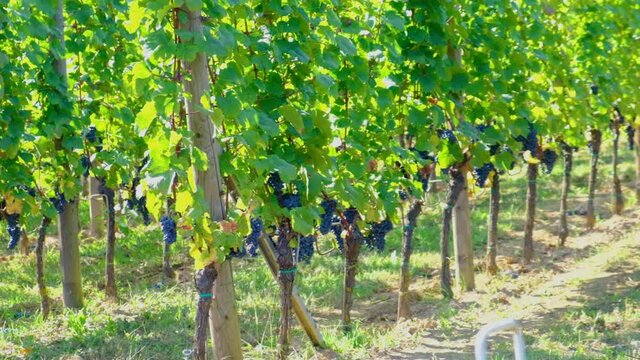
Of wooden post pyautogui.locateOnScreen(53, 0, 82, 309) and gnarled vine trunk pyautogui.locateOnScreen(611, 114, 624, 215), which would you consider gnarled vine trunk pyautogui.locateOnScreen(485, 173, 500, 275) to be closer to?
gnarled vine trunk pyautogui.locateOnScreen(611, 114, 624, 215)

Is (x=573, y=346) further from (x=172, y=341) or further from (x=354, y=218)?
(x=172, y=341)

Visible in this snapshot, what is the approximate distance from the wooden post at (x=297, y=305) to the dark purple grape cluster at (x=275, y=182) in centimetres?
52

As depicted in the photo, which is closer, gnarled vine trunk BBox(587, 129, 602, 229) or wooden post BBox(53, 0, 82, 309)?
wooden post BBox(53, 0, 82, 309)

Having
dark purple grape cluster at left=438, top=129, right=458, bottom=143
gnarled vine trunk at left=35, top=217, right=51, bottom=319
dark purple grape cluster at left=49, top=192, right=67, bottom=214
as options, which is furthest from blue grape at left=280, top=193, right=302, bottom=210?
gnarled vine trunk at left=35, top=217, right=51, bottom=319

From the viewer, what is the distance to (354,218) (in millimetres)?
6230

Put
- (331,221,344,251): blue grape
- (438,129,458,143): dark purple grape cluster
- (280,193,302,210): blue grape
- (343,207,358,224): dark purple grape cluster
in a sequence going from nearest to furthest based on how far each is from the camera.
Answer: (280,193,302,210): blue grape → (343,207,358,224): dark purple grape cluster → (331,221,344,251): blue grape → (438,129,458,143): dark purple grape cluster

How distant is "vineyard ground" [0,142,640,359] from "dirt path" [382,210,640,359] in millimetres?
14

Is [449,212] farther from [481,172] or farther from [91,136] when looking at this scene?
[91,136]

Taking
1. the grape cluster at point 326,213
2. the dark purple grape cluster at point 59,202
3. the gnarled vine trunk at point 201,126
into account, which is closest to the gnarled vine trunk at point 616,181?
the grape cluster at point 326,213

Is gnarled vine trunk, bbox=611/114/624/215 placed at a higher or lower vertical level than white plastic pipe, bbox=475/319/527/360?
higher

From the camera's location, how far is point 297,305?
19.5 ft

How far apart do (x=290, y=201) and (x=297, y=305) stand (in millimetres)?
1077

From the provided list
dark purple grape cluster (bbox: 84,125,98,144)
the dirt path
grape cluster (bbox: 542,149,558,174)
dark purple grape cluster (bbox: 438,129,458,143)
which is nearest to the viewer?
the dirt path

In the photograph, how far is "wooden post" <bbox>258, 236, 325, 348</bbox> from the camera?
18.7ft
